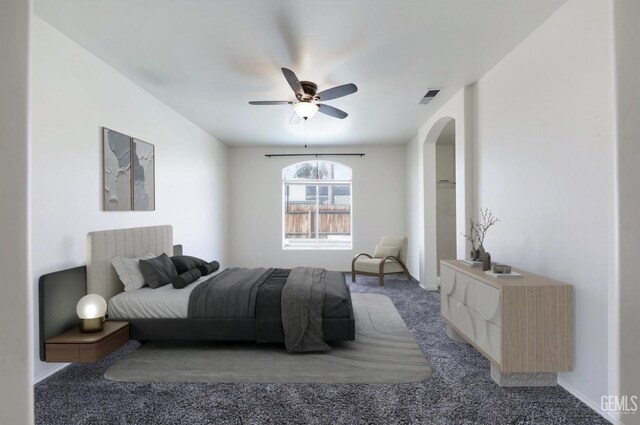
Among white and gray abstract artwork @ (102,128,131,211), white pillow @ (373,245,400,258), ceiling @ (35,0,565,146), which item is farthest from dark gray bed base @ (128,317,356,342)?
white pillow @ (373,245,400,258)

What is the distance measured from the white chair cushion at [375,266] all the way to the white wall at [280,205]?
3.42 ft

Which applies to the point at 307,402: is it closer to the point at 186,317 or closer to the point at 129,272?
the point at 186,317

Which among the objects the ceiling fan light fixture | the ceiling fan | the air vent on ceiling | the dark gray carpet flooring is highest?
the air vent on ceiling

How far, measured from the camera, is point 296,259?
22.8ft

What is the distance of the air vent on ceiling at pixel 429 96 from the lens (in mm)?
3779

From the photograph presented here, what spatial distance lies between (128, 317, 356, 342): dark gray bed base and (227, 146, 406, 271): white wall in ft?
13.0

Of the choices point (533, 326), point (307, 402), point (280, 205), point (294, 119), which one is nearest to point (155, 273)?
point (307, 402)

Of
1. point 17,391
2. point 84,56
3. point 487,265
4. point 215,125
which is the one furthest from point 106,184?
point 487,265

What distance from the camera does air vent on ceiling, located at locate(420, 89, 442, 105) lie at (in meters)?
3.78

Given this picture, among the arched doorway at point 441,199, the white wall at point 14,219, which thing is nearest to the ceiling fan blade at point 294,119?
the arched doorway at point 441,199

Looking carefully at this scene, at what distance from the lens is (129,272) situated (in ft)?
10.3

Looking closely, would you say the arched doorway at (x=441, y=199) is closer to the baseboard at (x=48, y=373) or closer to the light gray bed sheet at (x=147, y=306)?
the light gray bed sheet at (x=147, y=306)

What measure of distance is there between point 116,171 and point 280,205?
388 cm

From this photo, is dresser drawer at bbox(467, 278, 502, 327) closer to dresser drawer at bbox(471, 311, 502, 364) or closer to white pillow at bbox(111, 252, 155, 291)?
dresser drawer at bbox(471, 311, 502, 364)
